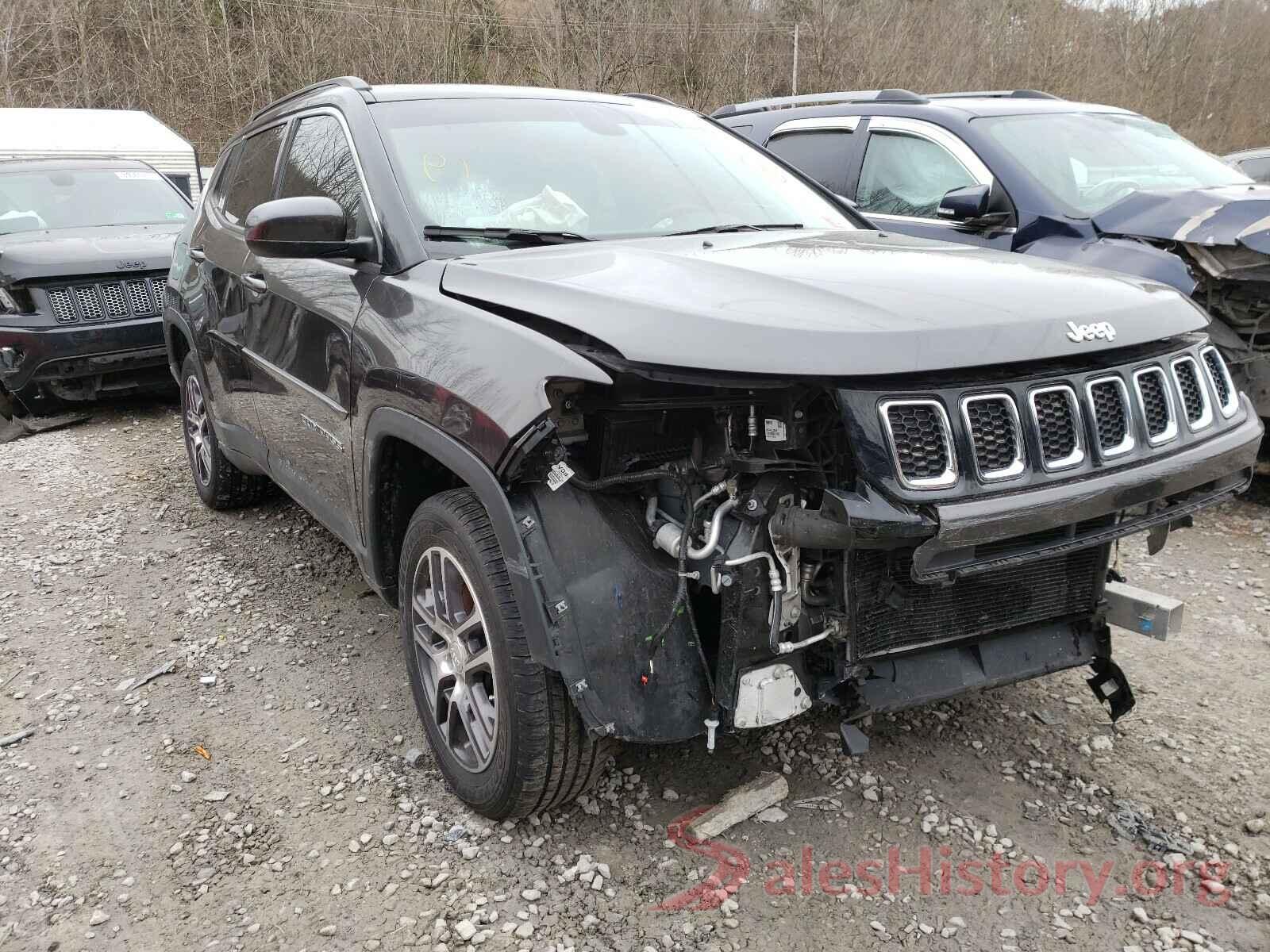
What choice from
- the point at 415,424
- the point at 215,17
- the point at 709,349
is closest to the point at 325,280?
the point at 415,424

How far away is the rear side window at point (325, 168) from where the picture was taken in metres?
3.10

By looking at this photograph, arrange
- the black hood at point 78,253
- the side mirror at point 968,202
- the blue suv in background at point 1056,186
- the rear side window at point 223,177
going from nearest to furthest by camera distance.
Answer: the blue suv in background at point 1056,186, the rear side window at point 223,177, the side mirror at point 968,202, the black hood at point 78,253

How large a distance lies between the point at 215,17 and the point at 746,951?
2722cm

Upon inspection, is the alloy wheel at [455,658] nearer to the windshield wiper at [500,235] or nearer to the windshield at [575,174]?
the windshield wiper at [500,235]

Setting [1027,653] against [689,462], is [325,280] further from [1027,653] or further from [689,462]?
[1027,653]

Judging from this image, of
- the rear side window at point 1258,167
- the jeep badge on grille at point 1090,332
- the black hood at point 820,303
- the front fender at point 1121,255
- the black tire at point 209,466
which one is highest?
the black hood at point 820,303

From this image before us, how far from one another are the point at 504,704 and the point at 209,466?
3342 millimetres

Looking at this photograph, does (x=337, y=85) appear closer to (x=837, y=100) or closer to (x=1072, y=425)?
(x=1072, y=425)

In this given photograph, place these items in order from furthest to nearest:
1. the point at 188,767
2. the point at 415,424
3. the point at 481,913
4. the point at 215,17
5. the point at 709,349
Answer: the point at 215,17 → the point at 188,767 → the point at 415,424 → the point at 481,913 → the point at 709,349

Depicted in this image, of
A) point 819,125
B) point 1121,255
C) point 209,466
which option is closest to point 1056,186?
point 1121,255

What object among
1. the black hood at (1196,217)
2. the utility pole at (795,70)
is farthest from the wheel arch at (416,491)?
the utility pole at (795,70)

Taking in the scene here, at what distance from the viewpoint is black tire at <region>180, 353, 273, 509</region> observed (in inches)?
196

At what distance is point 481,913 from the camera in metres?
2.38

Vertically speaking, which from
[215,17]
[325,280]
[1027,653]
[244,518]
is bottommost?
[244,518]
